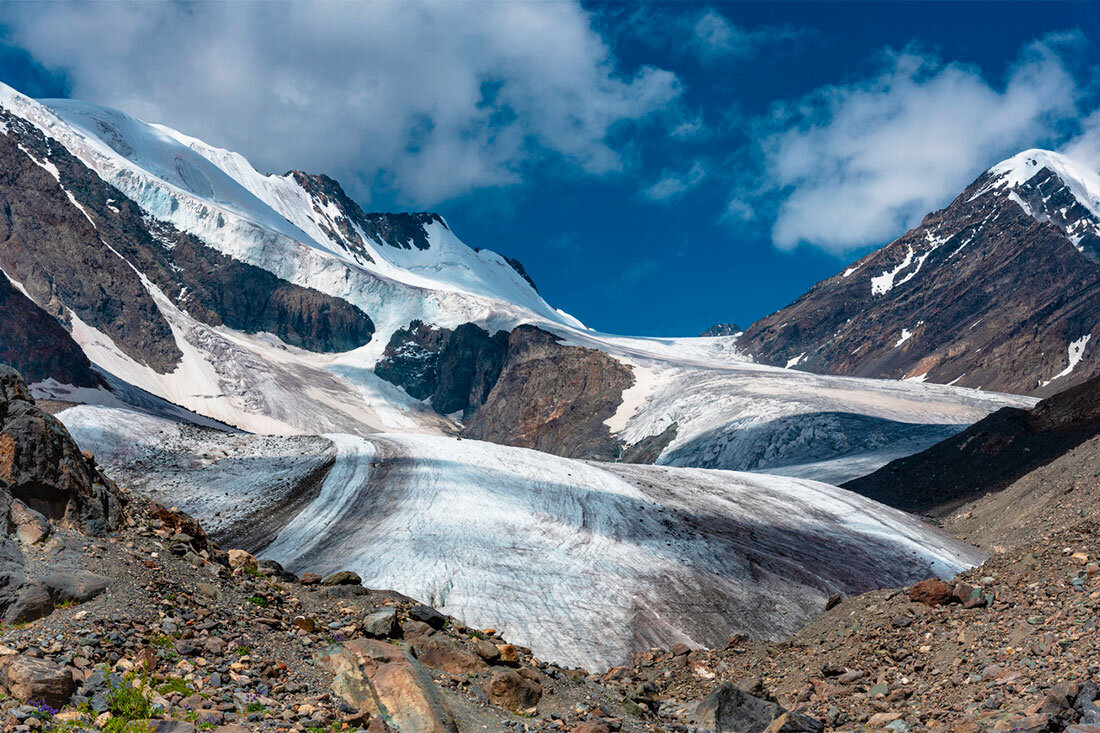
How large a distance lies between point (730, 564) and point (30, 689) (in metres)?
27.9

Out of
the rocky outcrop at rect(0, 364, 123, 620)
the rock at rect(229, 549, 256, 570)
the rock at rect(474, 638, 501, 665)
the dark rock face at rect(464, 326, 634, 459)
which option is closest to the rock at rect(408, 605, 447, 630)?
the rock at rect(474, 638, 501, 665)

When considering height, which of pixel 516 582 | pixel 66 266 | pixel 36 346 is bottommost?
pixel 516 582

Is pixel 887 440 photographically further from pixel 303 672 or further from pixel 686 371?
pixel 303 672

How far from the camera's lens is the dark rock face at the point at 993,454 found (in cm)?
5734

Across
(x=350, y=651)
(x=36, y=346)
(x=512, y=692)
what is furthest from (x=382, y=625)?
(x=36, y=346)

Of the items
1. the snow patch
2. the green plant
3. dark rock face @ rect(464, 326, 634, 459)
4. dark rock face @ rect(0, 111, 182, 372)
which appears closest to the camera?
the green plant

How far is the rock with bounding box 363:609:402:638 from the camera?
560 inches

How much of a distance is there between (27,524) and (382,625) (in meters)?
5.44

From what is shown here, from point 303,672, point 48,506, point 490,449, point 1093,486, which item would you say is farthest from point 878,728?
point 490,449

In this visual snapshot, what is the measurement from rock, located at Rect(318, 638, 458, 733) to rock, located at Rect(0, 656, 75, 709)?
130 inches

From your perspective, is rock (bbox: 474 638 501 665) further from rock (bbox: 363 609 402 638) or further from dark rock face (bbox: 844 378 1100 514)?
dark rock face (bbox: 844 378 1100 514)

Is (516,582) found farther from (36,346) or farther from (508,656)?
(36,346)

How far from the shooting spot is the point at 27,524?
12102 millimetres

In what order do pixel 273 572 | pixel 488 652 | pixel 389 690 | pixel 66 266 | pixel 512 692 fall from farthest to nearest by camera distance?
pixel 66 266 → pixel 273 572 → pixel 488 652 → pixel 512 692 → pixel 389 690
